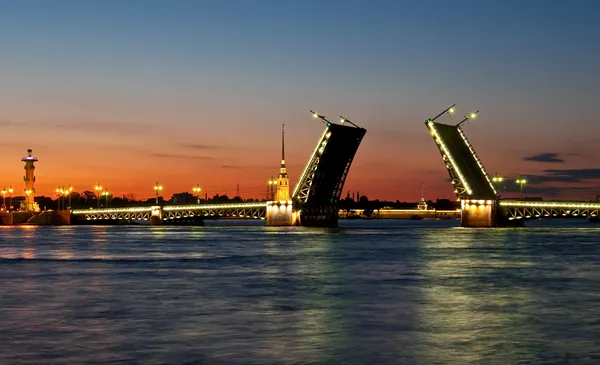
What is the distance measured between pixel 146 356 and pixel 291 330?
351cm

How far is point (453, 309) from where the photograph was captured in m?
20.5

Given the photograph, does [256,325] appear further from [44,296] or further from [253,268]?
[253,268]

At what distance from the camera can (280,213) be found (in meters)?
105

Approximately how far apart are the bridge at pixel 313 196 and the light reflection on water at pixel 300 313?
40.5m

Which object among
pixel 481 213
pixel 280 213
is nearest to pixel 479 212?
pixel 481 213

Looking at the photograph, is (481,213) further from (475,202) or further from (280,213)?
(280,213)

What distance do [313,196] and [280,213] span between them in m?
13.6

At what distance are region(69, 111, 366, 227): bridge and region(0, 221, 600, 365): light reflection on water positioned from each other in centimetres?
4051

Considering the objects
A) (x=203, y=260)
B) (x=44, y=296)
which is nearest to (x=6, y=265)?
(x=203, y=260)

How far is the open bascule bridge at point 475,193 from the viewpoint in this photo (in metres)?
75.1

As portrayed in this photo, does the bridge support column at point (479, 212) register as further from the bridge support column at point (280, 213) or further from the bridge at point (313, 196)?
the bridge support column at point (280, 213)

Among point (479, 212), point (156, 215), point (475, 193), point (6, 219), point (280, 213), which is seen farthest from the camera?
point (6, 219)

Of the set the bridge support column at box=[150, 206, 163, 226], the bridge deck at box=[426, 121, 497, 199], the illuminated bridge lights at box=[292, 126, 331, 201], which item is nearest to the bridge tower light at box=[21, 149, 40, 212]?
the bridge support column at box=[150, 206, 163, 226]

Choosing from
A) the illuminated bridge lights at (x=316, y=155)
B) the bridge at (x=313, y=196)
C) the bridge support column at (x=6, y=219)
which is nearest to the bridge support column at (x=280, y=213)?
the bridge at (x=313, y=196)
